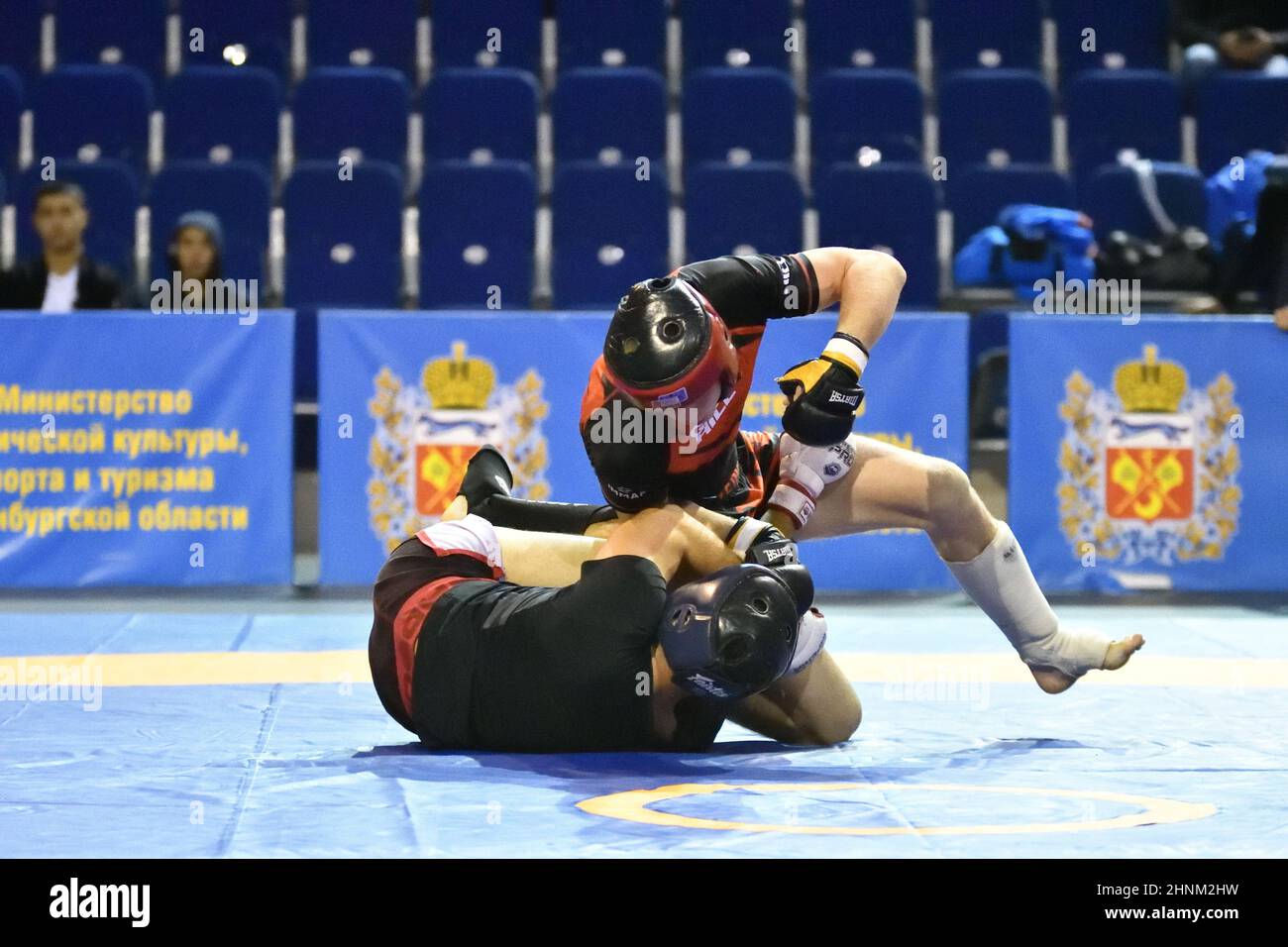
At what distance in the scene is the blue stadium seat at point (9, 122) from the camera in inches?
352

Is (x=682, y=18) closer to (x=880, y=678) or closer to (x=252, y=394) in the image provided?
(x=252, y=394)

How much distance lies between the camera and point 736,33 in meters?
9.66

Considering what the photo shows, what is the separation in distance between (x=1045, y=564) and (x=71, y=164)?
5.09 meters

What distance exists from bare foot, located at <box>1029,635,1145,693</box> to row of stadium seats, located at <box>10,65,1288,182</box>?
5055 millimetres

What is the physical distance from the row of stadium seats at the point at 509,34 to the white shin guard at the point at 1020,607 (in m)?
5.78

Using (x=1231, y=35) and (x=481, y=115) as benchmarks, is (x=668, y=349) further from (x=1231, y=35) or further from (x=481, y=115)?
(x=1231, y=35)

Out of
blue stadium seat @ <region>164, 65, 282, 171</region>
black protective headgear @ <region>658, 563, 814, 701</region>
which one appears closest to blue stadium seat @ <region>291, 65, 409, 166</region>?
blue stadium seat @ <region>164, 65, 282, 171</region>

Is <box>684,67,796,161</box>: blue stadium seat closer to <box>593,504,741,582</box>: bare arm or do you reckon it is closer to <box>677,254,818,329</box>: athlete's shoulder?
<box>677,254,818,329</box>: athlete's shoulder

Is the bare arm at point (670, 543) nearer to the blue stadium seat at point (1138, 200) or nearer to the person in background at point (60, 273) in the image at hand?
the person in background at point (60, 273)

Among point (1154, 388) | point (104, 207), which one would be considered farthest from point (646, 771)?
point (104, 207)

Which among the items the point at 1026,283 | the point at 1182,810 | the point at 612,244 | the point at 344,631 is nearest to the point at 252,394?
the point at 344,631

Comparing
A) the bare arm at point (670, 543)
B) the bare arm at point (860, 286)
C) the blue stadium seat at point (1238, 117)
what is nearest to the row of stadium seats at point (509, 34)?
the blue stadium seat at point (1238, 117)

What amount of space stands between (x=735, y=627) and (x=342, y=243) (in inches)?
218
